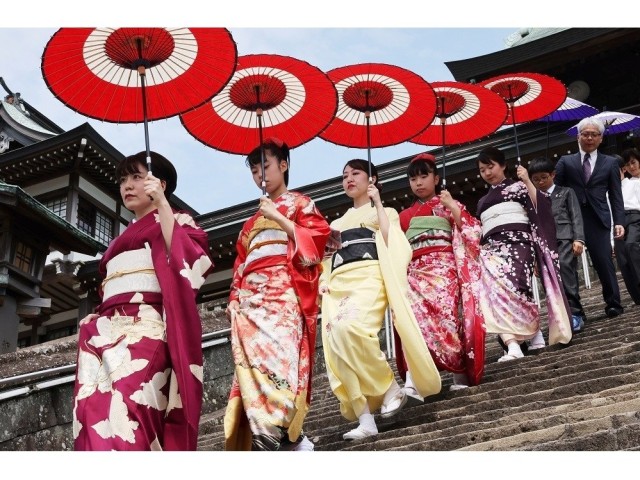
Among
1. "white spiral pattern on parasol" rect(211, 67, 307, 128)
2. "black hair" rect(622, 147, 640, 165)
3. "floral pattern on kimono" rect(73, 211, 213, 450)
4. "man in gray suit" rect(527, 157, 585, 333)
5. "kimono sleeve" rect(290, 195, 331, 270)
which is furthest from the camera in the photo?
"black hair" rect(622, 147, 640, 165)

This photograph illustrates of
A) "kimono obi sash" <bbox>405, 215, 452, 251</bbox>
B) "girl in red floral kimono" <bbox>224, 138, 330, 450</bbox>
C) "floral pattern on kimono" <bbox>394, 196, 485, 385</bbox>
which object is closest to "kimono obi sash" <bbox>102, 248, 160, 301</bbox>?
"girl in red floral kimono" <bbox>224, 138, 330, 450</bbox>

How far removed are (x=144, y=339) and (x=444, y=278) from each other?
278 cm

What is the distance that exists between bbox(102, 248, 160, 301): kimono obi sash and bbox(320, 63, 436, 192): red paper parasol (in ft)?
8.77

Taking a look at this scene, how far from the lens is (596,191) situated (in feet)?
28.7

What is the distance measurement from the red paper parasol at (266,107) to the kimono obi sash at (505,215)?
172cm

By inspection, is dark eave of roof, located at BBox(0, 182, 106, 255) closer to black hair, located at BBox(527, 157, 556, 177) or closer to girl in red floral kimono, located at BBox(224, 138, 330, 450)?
black hair, located at BBox(527, 157, 556, 177)

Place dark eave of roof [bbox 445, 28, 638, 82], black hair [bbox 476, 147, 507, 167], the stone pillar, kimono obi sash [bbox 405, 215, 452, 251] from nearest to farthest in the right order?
Result: kimono obi sash [bbox 405, 215, 452, 251], black hair [bbox 476, 147, 507, 167], the stone pillar, dark eave of roof [bbox 445, 28, 638, 82]

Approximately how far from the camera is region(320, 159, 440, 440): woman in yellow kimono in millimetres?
6324

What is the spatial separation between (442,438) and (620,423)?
50.5 inches

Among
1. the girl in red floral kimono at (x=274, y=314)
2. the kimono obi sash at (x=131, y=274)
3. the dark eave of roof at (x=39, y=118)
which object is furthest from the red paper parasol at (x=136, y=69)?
the dark eave of roof at (x=39, y=118)

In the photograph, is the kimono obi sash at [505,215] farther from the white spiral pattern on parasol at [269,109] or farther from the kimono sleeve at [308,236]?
→ the kimono sleeve at [308,236]

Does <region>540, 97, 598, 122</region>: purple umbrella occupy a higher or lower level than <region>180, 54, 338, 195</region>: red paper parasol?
higher

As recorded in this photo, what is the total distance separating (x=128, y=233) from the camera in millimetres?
5637

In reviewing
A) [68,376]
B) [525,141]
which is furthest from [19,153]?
[68,376]
